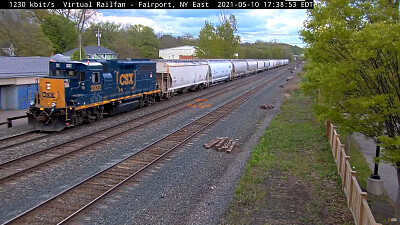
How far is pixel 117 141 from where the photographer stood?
1655cm

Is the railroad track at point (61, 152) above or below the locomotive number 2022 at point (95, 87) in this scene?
below

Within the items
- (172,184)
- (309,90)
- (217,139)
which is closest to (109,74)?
(217,139)

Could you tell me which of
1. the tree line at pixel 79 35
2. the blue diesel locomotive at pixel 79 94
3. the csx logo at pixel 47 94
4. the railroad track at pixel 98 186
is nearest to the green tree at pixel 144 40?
the tree line at pixel 79 35

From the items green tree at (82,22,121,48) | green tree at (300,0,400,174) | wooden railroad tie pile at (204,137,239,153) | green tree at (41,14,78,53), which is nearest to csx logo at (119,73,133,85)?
wooden railroad tie pile at (204,137,239,153)

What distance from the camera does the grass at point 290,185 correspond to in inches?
367

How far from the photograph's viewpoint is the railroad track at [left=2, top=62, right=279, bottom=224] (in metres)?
8.67

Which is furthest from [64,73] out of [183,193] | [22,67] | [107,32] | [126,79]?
[107,32]

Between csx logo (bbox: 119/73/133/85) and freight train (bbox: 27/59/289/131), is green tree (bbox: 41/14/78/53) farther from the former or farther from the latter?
csx logo (bbox: 119/73/133/85)

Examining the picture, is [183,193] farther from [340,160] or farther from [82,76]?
[82,76]

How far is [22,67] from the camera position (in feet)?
97.5

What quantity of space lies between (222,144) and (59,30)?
66187 mm

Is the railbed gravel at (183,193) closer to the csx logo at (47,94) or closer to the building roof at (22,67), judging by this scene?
the csx logo at (47,94)

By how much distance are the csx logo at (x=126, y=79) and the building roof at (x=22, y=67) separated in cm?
872

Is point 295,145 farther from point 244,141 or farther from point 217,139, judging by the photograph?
point 217,139
